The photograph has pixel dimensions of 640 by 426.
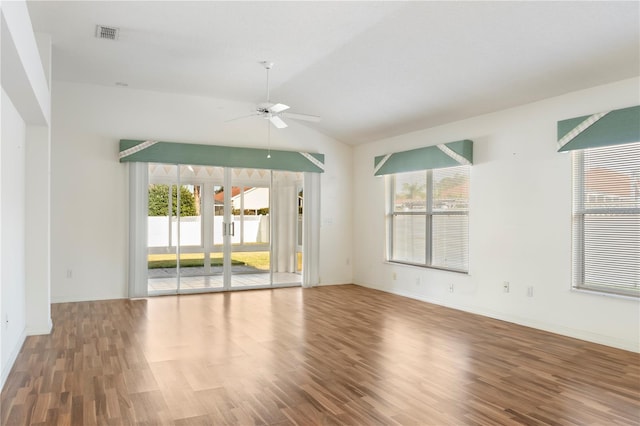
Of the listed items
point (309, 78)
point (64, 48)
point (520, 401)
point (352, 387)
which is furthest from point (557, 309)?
point (64, 48)

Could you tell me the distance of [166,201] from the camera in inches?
294

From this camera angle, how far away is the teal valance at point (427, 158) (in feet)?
20.7

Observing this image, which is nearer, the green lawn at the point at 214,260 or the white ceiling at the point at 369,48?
Answer: the white ceiling at the point at 369,48

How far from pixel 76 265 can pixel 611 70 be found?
747 centimetres

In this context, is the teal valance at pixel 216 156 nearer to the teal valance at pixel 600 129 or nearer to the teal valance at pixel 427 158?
the teal valance at pixel 427 158

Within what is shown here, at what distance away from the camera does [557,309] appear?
5129 millimetres

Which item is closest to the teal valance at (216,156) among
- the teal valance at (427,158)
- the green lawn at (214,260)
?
the teal valance at (427,158)

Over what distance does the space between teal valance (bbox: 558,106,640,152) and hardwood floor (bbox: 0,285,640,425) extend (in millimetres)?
2155

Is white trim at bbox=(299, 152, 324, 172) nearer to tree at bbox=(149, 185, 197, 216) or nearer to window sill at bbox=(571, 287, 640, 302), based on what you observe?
tree at bbox=(149, 185, 197, 216)

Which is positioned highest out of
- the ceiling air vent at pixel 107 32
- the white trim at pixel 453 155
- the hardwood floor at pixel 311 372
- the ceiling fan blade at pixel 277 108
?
the ceiling air vent at pixel 107 32

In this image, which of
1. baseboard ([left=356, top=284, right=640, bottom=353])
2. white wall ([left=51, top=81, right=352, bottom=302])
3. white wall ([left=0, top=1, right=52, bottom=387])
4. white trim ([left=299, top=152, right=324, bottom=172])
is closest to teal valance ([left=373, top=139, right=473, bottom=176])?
white trim ([left=299, top=152, right=324, bottom=172])

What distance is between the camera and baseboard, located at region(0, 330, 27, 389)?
349 centimetres

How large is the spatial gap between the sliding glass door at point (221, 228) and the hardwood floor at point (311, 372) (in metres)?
1.69

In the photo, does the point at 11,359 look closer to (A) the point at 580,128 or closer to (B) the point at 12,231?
(B) the point at 12,231
